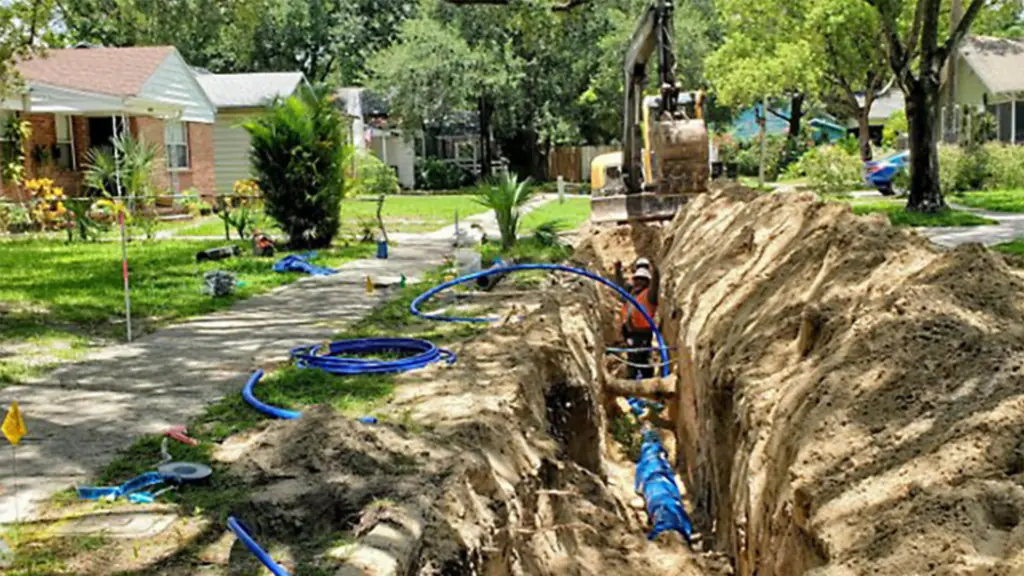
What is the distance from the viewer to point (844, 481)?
456 centimetres

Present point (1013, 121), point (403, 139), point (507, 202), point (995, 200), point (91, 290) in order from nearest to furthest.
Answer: point (91, 290) → point (507, 202) → point (995, 200) → point (1013, 121) → point (403, 139)

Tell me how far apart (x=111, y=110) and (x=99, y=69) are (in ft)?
10.5

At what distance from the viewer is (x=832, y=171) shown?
95.1 feet

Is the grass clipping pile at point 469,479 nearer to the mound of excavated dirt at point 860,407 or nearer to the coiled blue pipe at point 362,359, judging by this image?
the coiled blue pipe at point 362,359

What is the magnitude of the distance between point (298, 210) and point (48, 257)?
424 cm

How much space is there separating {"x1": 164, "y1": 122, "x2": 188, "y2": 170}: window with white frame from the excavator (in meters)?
16.5

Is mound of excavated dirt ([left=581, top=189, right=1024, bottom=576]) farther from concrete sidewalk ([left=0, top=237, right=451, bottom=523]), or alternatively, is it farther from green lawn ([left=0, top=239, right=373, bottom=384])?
green lawn ([left=0, top=239, right=373, bottom=384])

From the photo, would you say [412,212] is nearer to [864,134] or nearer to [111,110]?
[111,110]

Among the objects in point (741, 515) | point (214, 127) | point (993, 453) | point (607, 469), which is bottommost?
point (607, 469)

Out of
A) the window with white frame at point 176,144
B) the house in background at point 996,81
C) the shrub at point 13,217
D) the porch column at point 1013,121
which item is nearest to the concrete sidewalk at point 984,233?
the shrub at point 13,217

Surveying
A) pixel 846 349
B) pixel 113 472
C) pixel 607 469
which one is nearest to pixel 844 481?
pixel 846 349

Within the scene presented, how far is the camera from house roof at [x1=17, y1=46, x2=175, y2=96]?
92.4 feet

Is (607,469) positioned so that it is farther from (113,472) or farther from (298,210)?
(298,210)

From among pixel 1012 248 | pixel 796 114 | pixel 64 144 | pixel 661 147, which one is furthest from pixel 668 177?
pixel 796 114
